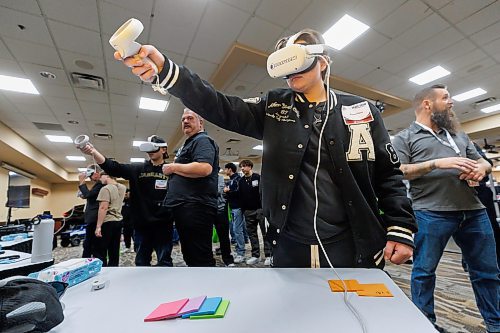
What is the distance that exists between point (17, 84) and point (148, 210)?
4437mm

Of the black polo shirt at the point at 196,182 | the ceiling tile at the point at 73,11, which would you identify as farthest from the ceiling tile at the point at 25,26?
the black polo shirt at the point at 196,182

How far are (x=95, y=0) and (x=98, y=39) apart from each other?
69 cm

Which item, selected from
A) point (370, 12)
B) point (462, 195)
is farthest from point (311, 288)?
point (370, 12)

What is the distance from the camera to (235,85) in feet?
14.9

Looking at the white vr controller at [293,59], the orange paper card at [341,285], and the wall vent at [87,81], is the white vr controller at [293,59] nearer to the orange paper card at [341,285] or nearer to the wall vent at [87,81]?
the orange paper card at [341,285]

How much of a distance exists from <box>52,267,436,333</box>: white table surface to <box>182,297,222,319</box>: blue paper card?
15 millimetres

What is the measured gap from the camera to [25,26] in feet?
9.47

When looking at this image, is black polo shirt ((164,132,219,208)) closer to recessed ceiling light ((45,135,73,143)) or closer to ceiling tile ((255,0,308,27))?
ceiling tile ((255,0,308,27))

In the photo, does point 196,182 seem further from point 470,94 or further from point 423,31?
point 470,94

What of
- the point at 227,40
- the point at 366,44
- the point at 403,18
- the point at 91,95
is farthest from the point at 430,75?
the point at 91,95

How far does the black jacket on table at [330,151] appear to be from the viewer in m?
0.77

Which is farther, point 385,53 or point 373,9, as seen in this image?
point 385,53

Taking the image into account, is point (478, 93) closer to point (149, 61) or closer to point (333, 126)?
point (333, 126)

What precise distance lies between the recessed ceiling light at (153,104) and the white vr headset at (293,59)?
475cm
